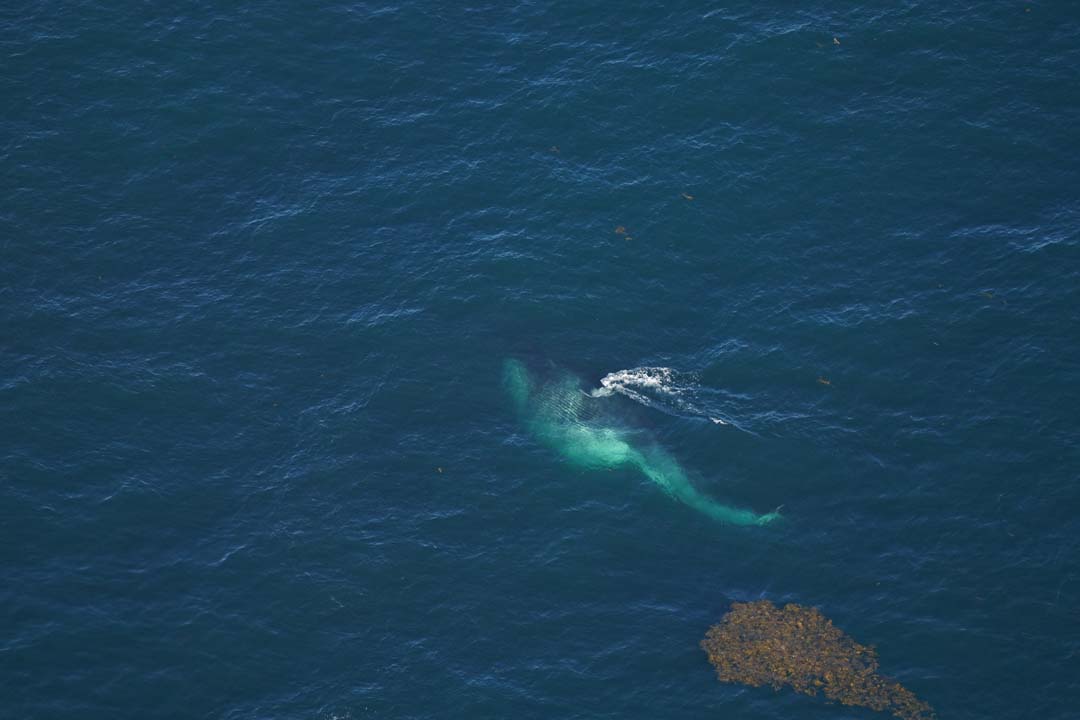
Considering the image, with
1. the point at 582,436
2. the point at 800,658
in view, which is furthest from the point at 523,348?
the point at 800,658

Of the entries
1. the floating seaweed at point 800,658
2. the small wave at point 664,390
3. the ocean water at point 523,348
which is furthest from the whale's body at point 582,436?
the floating seaweed at point 800,658

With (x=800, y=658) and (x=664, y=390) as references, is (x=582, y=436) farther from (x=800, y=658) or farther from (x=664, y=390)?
(x=800, y=658)

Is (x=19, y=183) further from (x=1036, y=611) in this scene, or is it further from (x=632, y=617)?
(x=1036, y=611)

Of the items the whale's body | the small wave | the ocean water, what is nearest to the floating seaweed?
the ocean water

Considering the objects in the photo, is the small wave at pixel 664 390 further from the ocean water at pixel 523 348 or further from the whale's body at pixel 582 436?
the whale's body at pixel 582 436

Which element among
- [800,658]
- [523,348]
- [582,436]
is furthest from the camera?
[523,348]

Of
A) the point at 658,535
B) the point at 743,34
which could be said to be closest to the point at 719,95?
the point at 743,34

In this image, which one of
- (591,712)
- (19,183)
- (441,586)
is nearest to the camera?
(591,712)

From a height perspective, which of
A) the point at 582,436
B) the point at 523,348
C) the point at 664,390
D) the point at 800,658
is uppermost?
the point at 523,348
